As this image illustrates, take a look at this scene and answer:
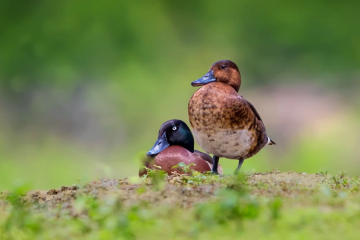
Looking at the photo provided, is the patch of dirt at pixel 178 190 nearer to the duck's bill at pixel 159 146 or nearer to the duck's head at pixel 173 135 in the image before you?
the duck's bill at pixel 159 146

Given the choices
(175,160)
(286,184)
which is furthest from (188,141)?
(286,184)

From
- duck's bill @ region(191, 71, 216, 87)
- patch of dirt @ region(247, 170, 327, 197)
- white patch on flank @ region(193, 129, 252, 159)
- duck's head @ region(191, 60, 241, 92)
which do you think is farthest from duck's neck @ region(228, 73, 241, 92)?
patch of dirt @ region(247, 170, 327, 197)

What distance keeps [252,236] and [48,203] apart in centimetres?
163

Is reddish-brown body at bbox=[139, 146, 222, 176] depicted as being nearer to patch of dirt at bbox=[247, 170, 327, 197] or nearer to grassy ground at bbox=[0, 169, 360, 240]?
patch of dirt at bbox=[247, 170, 327, 197]

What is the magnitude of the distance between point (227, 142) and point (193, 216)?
1.68 m

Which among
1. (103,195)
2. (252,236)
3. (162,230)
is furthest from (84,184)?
(252,236)

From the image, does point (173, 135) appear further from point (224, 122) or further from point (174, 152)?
point (224, 122)

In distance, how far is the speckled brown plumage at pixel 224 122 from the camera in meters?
3.96

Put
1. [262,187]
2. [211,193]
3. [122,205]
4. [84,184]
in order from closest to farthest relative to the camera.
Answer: [122,205] < [211,193] < [262,187] < [84,184]

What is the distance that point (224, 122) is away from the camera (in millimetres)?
3943

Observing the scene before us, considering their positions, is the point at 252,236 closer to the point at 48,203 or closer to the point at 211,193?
the point at 211,193

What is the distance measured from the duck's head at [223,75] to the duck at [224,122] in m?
0.06

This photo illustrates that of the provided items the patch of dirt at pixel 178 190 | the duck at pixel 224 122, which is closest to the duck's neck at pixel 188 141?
the duck at pixel 224 122

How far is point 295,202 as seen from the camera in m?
2.68
